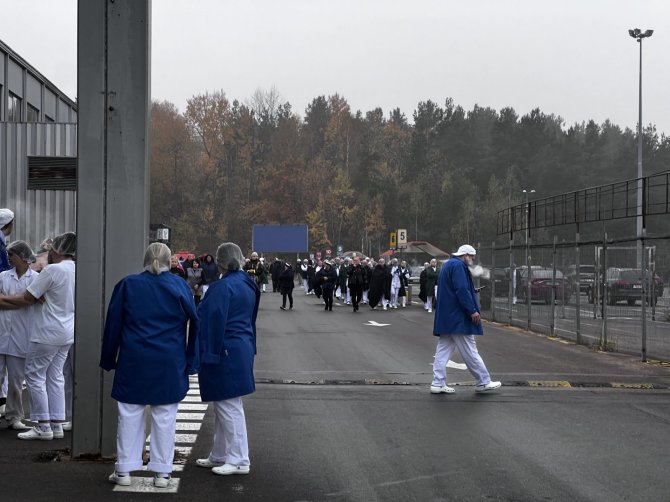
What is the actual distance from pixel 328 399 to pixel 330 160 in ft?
328

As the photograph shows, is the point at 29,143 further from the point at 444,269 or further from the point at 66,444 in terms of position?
the point at 66,444

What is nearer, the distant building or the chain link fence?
the chain link fence

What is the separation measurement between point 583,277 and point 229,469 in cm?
1342

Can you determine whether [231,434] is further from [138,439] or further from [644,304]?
[644,304]

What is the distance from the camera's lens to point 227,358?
7.42m

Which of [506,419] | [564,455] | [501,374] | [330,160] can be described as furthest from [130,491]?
[330,160]

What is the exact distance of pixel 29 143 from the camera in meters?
28.3

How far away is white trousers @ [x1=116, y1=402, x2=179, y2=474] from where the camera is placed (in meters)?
6.86

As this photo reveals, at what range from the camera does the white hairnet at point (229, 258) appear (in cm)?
758

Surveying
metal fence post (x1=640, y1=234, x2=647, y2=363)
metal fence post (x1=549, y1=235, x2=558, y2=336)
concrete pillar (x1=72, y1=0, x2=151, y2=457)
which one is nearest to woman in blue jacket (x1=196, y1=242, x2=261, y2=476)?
concrete pillar (x1=72, y1=0, x2=151, y2=457)

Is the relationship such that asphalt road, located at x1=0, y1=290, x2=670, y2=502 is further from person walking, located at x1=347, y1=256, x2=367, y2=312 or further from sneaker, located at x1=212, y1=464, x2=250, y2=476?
person walking, located at x1=347, y1=256, x2=367, y2=312

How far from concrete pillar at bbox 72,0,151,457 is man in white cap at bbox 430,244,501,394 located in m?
5.25

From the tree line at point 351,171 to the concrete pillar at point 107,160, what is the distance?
2998 inches

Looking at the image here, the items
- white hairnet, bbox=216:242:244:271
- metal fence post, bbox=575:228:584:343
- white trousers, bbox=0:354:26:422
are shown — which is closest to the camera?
white hairnet, bbox=216:242:244:271
